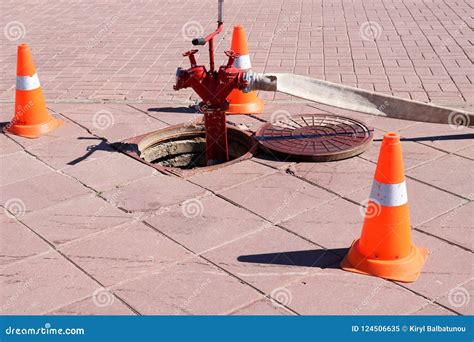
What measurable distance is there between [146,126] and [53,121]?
2.90ft

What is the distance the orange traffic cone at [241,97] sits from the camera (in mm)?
7070

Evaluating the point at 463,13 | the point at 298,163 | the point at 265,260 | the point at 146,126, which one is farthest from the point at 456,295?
the point at 463,13

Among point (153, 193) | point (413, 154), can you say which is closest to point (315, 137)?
point (413, 154)

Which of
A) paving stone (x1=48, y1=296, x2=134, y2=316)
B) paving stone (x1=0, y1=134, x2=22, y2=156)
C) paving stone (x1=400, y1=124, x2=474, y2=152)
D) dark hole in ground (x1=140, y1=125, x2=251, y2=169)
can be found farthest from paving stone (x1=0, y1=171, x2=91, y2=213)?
paving stone (x1=400, y1=124, x2=474, y2=152)

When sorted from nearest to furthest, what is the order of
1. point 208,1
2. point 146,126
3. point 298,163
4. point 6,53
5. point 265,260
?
1. point 265,260
2. point 298,163
3. point 146,126
4. point 6,53
5. point 208,1

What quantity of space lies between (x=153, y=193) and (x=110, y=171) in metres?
0.59

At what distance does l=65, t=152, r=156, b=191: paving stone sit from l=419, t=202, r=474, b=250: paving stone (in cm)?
223

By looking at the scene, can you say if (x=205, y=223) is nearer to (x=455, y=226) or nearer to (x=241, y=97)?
(x=455, y=226)

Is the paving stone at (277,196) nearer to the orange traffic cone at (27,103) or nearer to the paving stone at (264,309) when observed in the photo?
the paving stone at (264,309)

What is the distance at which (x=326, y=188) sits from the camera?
552cm

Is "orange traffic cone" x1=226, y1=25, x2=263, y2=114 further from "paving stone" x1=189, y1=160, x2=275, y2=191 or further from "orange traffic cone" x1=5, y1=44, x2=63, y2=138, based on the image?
"orange traffic cone" x1=5, y1=44, x2=63, y2=138

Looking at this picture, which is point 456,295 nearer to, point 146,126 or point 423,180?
point 423,180

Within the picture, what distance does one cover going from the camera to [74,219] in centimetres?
516

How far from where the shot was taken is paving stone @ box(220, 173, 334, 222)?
5.21 metres
